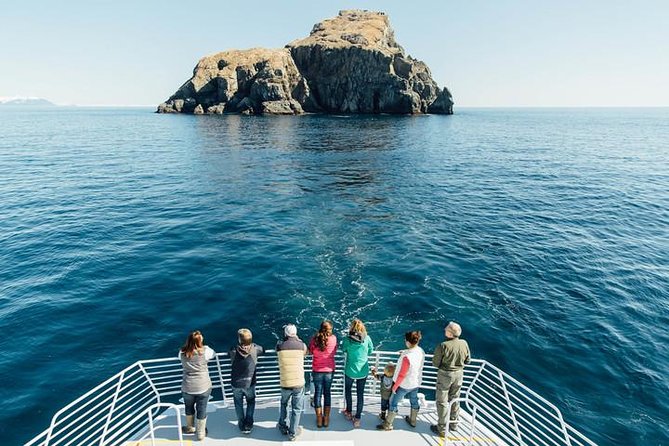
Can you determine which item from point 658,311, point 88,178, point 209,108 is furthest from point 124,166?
point 209,108

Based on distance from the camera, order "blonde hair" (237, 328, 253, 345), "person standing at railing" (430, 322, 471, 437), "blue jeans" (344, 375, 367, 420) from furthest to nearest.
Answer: "blue jeans" (344, 375, 367, 420) < "person standing at railing" (430, 322, 471, 437) < "blonde hair" (237, 328, 253, 345)

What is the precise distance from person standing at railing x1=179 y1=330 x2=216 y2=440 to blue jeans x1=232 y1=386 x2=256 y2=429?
69 cm

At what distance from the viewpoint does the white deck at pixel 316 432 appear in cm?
891

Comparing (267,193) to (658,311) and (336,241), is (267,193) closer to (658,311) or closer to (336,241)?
(336,241)

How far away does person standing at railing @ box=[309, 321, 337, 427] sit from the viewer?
28.3ft

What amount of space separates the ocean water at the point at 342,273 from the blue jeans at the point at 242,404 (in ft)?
25.7

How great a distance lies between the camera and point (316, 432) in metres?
9.19

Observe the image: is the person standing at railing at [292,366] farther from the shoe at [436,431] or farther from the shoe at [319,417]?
the shoe at [436,431]

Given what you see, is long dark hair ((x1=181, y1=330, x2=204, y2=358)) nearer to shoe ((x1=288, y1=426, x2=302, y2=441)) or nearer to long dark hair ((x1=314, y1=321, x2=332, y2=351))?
long dark hair ((x1=314, y1=321, x2=332, y2=351))

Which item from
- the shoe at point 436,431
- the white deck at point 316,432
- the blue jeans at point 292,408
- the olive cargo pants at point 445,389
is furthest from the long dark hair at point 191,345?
the shoe at point 436,431

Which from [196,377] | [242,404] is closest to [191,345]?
[196,377]

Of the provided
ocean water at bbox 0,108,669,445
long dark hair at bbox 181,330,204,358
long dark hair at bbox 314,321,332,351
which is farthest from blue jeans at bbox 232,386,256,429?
ocean water at bbox 0,108,669,445

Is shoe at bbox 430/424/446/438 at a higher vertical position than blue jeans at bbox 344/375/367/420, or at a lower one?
lower

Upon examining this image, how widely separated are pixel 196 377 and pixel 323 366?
2.98 m
